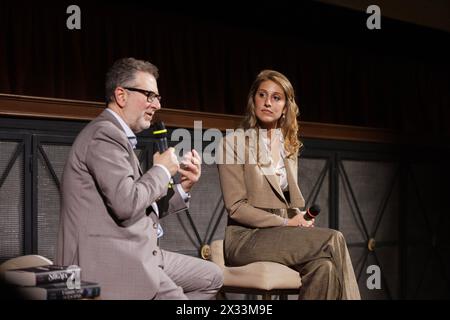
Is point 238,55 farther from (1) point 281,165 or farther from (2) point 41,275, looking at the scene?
(2) point 41,275

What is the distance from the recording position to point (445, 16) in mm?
6164

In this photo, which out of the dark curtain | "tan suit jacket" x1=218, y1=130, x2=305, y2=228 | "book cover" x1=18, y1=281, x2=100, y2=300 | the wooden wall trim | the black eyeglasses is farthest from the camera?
the dark curtain

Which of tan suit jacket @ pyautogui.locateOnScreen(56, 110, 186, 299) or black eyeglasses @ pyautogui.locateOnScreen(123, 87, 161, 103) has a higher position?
black eyeglasses @ pyautogui.locateOnScreen(123, 87, 161, 103)

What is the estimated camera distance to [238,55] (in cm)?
582

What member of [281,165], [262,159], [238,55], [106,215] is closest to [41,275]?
[106,215]

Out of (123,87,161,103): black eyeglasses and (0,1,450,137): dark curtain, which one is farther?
(0,1,450,137): dark curtain

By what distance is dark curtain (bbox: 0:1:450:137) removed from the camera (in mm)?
4859

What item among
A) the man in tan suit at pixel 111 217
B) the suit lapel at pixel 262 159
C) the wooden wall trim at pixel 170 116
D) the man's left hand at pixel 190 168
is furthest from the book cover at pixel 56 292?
the wooden wall trim at pixel 170 116

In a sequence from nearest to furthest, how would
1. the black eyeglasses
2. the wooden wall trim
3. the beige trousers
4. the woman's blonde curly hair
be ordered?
the black eyeglasses, the beige trousers, the woman's blonde curly hair, the wooden wall trim

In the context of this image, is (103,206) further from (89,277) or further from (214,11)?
(214,11)

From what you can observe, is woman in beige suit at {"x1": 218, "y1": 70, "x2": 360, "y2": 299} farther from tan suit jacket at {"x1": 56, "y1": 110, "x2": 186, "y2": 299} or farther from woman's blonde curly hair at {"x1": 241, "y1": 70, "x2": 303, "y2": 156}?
tan suit jacket at {"x1": 56, "y1": 110, "x2": 186, "y2": 299}

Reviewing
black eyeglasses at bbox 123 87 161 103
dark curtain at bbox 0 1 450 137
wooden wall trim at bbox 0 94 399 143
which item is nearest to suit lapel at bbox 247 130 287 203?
black eyeglasses at bbox 123 87 161 103

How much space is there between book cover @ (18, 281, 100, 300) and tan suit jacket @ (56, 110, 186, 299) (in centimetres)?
16

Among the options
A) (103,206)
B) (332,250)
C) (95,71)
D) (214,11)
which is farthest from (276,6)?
(103,206)
